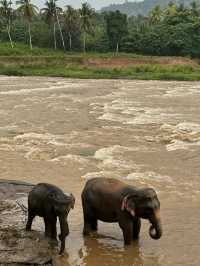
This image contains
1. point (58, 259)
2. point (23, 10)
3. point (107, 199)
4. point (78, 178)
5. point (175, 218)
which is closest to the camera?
point (58, 259)

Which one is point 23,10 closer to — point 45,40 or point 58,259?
point 45,40

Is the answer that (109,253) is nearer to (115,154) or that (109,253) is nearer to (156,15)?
(115,154)

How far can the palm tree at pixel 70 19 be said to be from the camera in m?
71.6

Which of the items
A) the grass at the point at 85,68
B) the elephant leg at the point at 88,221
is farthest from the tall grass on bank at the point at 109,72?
the elephant leg at the point at 88,221

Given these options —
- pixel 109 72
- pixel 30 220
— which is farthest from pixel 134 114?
pixel 109 72

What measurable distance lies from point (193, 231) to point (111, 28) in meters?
65.3

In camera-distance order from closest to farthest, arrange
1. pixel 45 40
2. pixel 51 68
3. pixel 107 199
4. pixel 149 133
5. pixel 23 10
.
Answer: pixel 107 199, pixel 149 133, pixel 51 68, pixel 23 10, pixel 45 40

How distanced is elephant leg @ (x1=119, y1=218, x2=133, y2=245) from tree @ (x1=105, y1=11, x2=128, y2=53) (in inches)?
2574

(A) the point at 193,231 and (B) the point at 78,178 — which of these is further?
(B) the point at 78,178

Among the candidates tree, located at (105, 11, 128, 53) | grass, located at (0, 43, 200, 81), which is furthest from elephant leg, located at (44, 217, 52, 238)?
tree, located at (105, 11, 128, 53)

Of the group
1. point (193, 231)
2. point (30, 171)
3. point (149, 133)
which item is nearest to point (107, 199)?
point (193, 231)

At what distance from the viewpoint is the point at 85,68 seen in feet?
196

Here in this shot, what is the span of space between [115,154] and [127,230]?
7.86 metres

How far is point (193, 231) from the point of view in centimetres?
883
